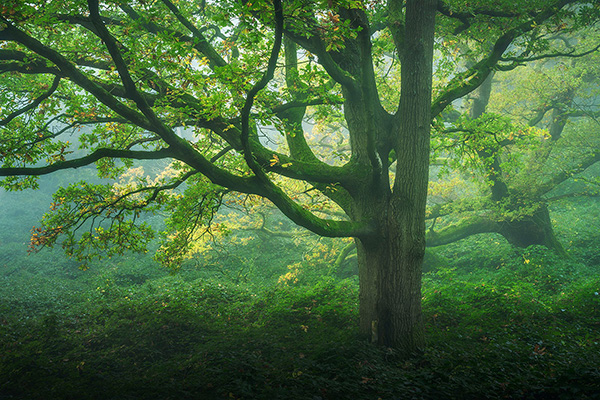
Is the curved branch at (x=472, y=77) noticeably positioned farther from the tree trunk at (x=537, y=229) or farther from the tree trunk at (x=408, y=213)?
the tree trunk at (x=537, y=229)

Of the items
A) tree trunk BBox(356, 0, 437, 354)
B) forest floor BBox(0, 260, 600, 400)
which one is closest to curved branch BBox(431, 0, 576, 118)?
tree trunk BBox(356, 0, 437, 354)

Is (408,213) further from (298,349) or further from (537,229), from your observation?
(537,229)

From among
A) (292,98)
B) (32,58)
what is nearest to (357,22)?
(292,98)

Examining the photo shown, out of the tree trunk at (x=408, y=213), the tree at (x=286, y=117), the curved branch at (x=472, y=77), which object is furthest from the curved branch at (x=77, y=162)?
the curved branch at (x=472, y=77)

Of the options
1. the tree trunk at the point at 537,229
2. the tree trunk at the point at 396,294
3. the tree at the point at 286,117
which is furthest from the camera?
the tree trunk at the point at 537,229

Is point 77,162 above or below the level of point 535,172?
below

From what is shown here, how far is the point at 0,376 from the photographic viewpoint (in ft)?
18.3

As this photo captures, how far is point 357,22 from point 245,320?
6809 millimetres

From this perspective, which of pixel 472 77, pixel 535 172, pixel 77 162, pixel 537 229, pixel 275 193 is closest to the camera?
pixel 77 162

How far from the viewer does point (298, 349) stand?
21.2 ft

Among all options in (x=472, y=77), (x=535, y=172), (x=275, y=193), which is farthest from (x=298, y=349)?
(x=535, y=172)

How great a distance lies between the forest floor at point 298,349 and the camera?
4.55 m

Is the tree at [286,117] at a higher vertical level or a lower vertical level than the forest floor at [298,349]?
higher

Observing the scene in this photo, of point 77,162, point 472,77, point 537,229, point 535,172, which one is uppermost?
point 472,77
